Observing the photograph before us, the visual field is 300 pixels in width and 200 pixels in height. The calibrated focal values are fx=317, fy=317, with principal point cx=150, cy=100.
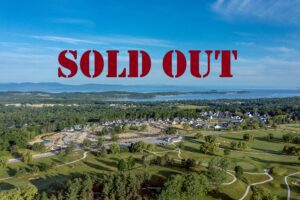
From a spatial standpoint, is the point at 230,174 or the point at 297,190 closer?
the point at 297,190

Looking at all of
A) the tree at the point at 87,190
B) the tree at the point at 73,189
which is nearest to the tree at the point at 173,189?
the tree at the point at 87,190

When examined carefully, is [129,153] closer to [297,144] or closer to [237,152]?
[237,152]

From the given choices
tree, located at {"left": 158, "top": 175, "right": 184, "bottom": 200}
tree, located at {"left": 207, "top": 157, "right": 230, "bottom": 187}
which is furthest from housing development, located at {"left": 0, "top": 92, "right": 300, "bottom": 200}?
tree, located at {"left": 158, "top": 175, "right": 184, "bottom": 200}

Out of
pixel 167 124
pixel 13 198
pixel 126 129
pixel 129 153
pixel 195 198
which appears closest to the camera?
pixel 13 198

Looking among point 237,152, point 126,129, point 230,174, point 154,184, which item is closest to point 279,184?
point 230,174

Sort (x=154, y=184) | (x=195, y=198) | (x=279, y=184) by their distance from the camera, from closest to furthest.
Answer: (x=195, y=198) < (x=154, y=184) < (x=279, y=184)

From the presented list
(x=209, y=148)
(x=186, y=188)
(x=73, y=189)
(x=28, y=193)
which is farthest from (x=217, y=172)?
(x=209, y=148)

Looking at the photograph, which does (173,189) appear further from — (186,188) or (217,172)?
(217,172)

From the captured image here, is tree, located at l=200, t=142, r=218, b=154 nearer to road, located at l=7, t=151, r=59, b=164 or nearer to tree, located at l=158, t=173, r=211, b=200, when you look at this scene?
tree, located at l=158, t=173, r=211, b=200
